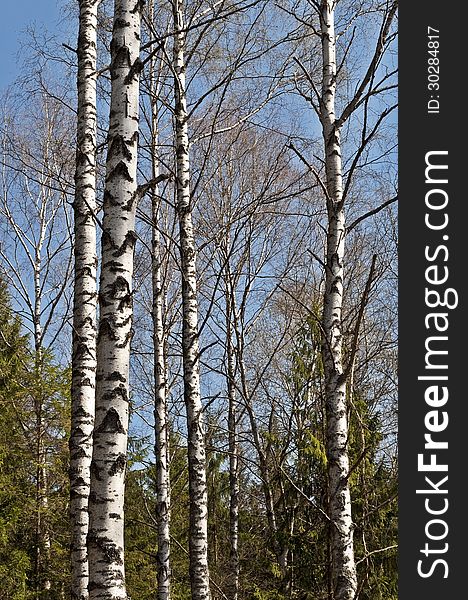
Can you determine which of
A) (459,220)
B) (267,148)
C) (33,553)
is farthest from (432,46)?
(33,553)

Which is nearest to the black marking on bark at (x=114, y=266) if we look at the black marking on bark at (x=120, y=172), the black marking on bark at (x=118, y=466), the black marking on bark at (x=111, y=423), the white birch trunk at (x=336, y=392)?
the black marking on bark at (x=120, y=172)

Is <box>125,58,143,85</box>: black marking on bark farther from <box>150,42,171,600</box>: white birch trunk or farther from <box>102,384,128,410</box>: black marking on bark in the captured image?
<box>150,42,171,600</box>: white birch trunk

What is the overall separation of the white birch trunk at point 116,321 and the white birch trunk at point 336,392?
1.20 m

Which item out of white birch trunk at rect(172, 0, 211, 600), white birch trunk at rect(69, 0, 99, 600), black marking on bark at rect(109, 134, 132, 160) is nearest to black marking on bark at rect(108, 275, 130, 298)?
black marking on bark at rect(109, 134, 132, 160)

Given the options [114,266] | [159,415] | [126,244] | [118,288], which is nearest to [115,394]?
[118,288]

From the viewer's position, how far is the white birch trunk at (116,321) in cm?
350

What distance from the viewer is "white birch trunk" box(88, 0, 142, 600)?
3504mm

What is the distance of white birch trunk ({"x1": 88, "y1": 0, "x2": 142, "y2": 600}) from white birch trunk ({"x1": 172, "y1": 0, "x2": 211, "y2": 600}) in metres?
2.88

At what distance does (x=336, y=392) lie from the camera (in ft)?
14.9

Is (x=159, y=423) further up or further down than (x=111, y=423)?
further up

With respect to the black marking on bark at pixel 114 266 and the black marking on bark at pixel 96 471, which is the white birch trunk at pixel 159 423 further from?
the black marking on bark at pixel 96 471

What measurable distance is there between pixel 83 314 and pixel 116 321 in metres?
2.43

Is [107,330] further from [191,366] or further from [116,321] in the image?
[191,366]

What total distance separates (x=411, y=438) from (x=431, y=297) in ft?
1.88
